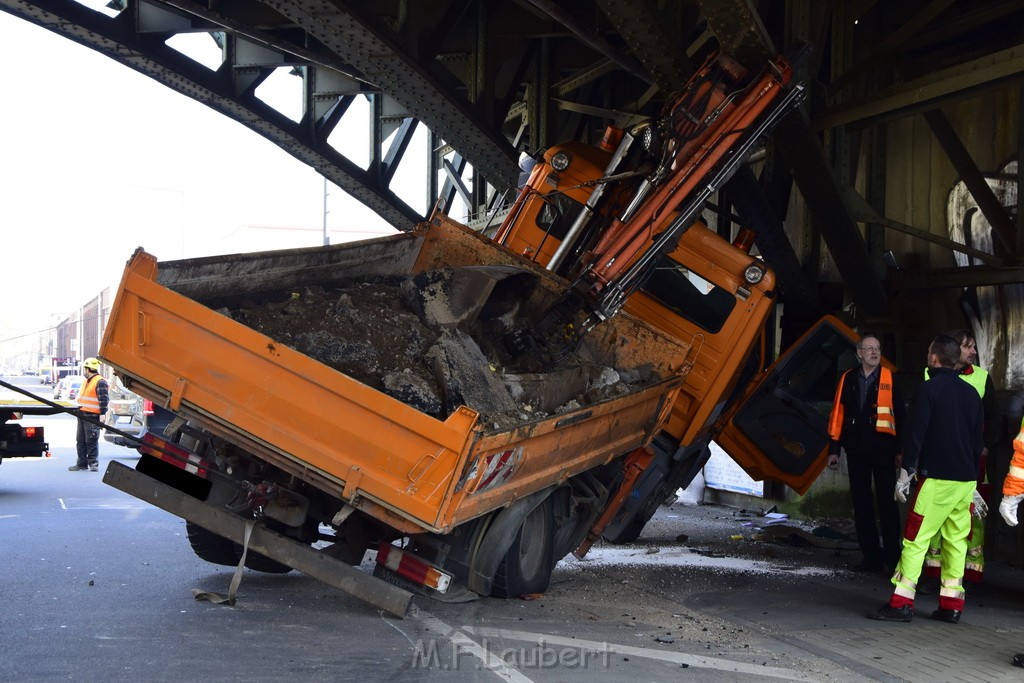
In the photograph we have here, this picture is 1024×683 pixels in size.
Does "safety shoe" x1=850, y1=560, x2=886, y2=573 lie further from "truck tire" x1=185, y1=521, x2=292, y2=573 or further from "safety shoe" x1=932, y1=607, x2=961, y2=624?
"truck tire" x1=185, y1=521, x2=292, y2=573

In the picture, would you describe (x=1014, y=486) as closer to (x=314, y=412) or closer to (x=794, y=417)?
(x=794, y=417)

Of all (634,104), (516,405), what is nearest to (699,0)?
(516,405)

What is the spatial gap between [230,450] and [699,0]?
4.39m

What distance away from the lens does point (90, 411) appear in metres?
14.6

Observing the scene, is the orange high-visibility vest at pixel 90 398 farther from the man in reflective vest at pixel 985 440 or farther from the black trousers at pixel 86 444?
the man in reflective vest at pixel 985 440

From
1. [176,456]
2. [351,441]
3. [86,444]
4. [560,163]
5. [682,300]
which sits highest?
[560,163]

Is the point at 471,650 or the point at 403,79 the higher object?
the point at 403,79

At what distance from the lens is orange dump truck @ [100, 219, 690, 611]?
4.90 metres

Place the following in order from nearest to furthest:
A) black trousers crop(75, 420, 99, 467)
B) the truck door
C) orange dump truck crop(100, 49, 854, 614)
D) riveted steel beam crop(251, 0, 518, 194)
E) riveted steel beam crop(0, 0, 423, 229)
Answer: orange dump truck crop(100, 49, 854, 614)
the truck door
riveted steel beam crop(251, 0, 518, 194)
riveted steel beam crop(0, 0, 423, 229)
black trousers crop(75, 420, 99, 467)

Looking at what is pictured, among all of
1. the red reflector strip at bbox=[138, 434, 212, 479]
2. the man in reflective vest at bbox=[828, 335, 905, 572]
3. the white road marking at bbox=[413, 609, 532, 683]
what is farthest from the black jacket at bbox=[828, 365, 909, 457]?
the red reflector strip at bbox=[138, 434, 212, 479]

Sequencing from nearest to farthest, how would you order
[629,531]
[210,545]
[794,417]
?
[210,545] → [629,531] → [794,417]

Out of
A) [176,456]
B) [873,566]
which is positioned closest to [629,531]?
[873,566]

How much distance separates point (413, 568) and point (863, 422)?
437 centimetres

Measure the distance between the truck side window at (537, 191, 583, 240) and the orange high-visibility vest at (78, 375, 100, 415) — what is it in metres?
8.54
